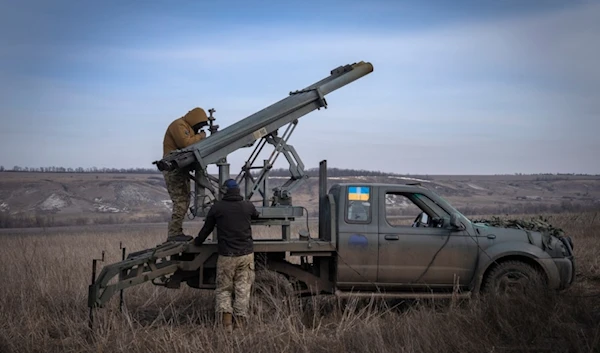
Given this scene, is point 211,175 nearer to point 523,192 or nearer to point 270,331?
point 270,331

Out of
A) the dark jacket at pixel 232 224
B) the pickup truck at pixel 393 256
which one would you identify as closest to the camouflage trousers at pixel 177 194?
the pickup truck at pixel 393 256

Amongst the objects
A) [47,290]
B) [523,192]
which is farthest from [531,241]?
[523,192]

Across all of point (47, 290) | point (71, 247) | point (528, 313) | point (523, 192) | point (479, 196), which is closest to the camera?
point (528, 313)

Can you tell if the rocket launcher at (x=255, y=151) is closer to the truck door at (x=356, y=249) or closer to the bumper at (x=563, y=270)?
the truck door at (x=356, y=249)

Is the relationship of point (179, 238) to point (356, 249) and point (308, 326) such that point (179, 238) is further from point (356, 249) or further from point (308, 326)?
point (356, 249)

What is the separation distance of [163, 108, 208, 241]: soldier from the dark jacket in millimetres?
1124

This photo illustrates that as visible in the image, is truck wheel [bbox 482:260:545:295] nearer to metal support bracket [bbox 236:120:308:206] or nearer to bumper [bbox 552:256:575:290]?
bumper [bbox 552:256:575:290]

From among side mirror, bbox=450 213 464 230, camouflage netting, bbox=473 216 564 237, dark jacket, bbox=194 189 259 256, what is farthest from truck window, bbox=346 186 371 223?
camouflage netting, bbox=473 216 564 237

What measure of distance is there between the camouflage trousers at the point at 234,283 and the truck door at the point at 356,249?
131cm

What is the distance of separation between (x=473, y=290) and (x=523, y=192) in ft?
205

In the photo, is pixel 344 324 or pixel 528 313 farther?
pixel 344 324

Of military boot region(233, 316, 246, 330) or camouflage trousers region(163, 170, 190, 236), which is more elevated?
camouflage trousers region(163, 170, 190, 236)

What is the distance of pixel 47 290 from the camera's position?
10602mm

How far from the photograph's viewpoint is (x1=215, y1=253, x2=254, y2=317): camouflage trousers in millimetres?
8336
